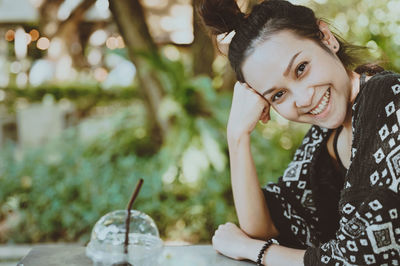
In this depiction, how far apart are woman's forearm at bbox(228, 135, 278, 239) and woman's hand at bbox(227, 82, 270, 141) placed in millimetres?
32

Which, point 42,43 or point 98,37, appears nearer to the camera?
point 42,43

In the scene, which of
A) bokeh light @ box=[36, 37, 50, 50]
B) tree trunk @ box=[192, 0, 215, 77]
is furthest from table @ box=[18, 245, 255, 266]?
bokeh light @ box=[36, 37, 50, 50]

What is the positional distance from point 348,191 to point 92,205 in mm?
4181

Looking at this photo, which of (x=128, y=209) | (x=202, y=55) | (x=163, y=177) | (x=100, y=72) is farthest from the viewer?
(x=100, y=72)

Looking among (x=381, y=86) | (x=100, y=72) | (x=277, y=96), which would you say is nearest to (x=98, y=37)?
(x=100, y=72)

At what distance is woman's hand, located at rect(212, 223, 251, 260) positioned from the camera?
1606 millimetres

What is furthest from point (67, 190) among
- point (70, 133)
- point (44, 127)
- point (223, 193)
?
point (44, 127)

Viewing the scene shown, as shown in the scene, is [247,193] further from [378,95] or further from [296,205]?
[378,95]

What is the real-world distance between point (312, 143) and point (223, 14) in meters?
0.60

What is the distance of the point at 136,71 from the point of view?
542 cm

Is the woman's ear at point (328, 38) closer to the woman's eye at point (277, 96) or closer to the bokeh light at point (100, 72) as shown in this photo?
the woman's eye at point (277, 96)

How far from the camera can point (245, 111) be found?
72.7 inches

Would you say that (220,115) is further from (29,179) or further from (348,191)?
(348,191)

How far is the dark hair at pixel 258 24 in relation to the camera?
1.59 metres
